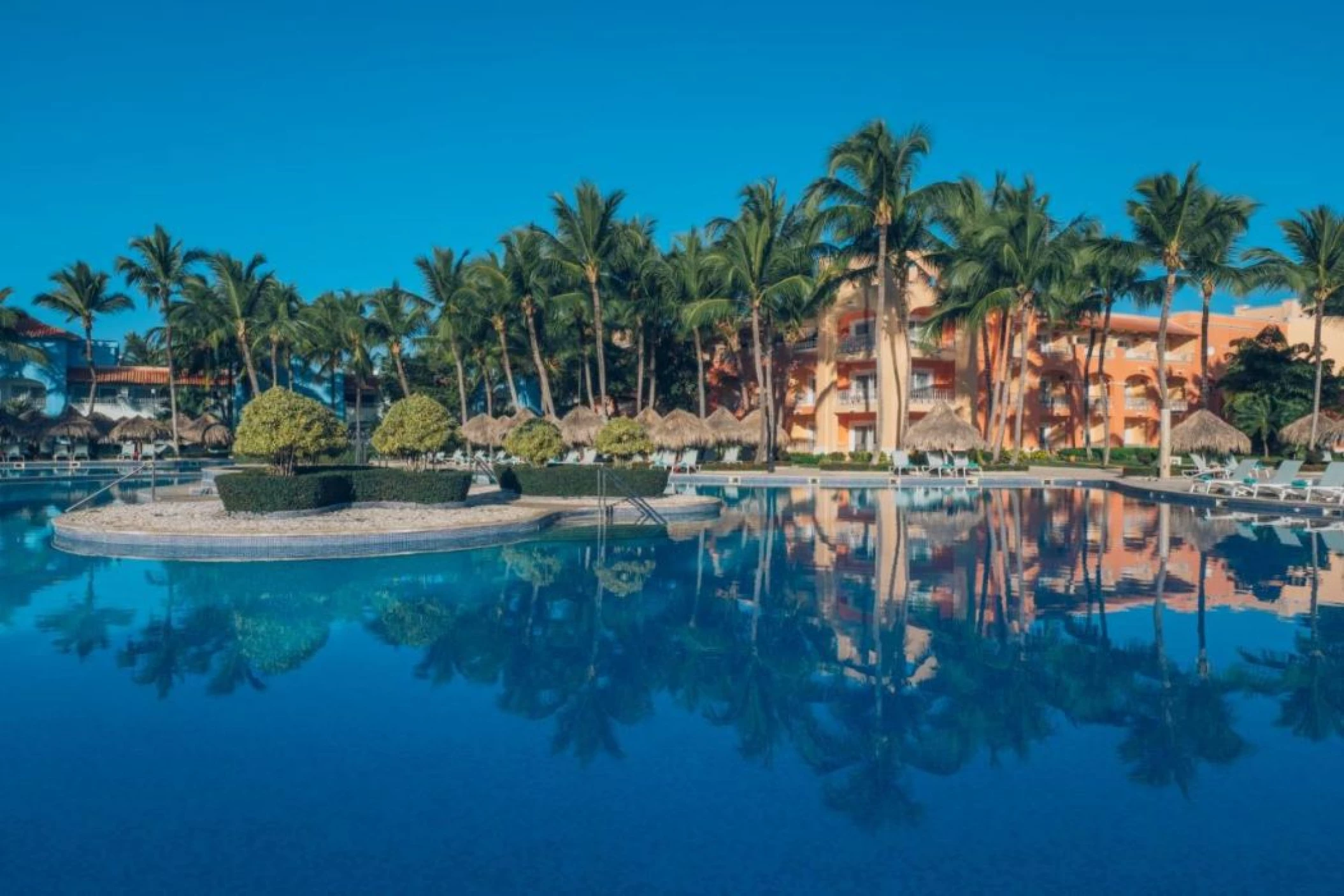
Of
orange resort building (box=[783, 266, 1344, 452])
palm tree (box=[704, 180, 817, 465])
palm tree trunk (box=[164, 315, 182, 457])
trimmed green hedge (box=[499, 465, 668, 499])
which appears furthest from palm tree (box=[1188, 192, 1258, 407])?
palm tree trunk (box=[164, 315, 182, 457])

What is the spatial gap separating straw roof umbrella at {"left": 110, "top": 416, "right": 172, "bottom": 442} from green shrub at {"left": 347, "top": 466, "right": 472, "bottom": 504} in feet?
77.2

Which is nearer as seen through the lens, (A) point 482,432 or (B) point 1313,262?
(B) point 1313,262

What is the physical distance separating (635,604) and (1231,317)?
42.1 m

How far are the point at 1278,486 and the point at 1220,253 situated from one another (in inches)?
482

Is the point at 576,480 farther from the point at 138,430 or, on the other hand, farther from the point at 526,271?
the point at 138,430

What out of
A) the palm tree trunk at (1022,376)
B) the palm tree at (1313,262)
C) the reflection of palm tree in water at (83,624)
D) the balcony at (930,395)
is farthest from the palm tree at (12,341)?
the palm tree at (1313,262)

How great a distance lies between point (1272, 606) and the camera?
32.3ft

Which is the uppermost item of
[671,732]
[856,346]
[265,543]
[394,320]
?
[394,320]

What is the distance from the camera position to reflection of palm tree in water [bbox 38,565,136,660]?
27.3ft

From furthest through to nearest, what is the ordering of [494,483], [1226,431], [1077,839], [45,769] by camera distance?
[1226,431]
[494,483]
[45,769]
[1077,839]

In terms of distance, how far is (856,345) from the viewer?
3662cm

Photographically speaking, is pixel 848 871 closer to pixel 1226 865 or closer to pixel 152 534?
pixel 1226 865

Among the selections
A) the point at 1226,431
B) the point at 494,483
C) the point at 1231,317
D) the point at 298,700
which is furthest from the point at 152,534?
the point at 1231,317

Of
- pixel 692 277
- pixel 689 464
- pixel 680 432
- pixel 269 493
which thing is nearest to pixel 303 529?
pixel 269 493
